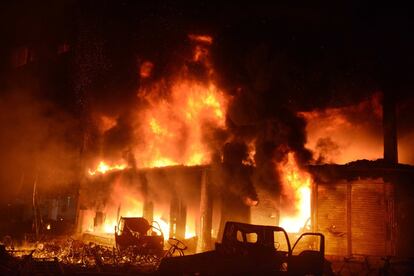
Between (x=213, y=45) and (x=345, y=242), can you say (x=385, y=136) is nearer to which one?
(x=345, y=242)

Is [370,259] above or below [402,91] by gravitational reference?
below

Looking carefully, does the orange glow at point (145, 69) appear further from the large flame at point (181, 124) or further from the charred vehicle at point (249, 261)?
the charred vehicle at point (249, 261)

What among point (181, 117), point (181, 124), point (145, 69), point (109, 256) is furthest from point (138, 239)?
point (145, 69)

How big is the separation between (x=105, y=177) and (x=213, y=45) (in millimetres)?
14076

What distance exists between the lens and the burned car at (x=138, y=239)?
17.6 m

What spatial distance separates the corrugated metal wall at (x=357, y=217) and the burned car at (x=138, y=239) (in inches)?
292

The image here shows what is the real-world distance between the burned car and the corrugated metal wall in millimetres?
7418

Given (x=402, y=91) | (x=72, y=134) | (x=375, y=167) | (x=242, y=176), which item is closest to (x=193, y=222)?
(x=242, y=176)

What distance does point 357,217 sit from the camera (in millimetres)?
16750

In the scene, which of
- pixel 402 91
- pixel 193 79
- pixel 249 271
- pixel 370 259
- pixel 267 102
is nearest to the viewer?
pixel 249 271

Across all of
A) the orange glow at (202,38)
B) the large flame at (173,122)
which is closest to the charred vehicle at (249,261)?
the large flame at (173,122)

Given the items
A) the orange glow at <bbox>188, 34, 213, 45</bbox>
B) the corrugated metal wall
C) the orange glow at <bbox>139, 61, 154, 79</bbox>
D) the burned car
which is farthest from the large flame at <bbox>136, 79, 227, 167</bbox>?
the corrugated metal wall

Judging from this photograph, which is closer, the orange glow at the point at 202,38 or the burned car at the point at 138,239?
the burned car at the point at 138,239

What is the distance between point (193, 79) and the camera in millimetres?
33188
